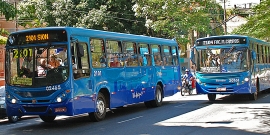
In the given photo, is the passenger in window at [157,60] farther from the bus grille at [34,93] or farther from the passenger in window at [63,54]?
the bus grille at [34,93]

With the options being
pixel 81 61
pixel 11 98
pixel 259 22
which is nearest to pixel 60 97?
pixel 81 61

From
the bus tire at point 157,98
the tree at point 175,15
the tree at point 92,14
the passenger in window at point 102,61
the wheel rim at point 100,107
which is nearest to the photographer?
the wheel rim at point 100,107

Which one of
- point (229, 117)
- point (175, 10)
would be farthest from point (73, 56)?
point (175, 10)

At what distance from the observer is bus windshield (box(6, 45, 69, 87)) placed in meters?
13.0

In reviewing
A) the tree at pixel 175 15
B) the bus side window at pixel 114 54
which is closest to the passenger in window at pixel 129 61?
the bus side window at pixel 114 54

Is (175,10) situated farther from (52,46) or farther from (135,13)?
(52,46)

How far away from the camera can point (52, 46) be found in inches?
521

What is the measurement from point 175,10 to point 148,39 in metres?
14.4

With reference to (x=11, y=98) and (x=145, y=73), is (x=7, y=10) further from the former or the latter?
(x=145, y=73)

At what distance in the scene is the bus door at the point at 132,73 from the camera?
16.9 m

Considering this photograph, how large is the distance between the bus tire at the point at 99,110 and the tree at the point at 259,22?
17.7 meters

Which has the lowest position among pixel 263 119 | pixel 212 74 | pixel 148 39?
pixel 263 119

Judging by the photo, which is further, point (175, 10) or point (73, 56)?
point (175, 10)

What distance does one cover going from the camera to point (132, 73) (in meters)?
17.3
